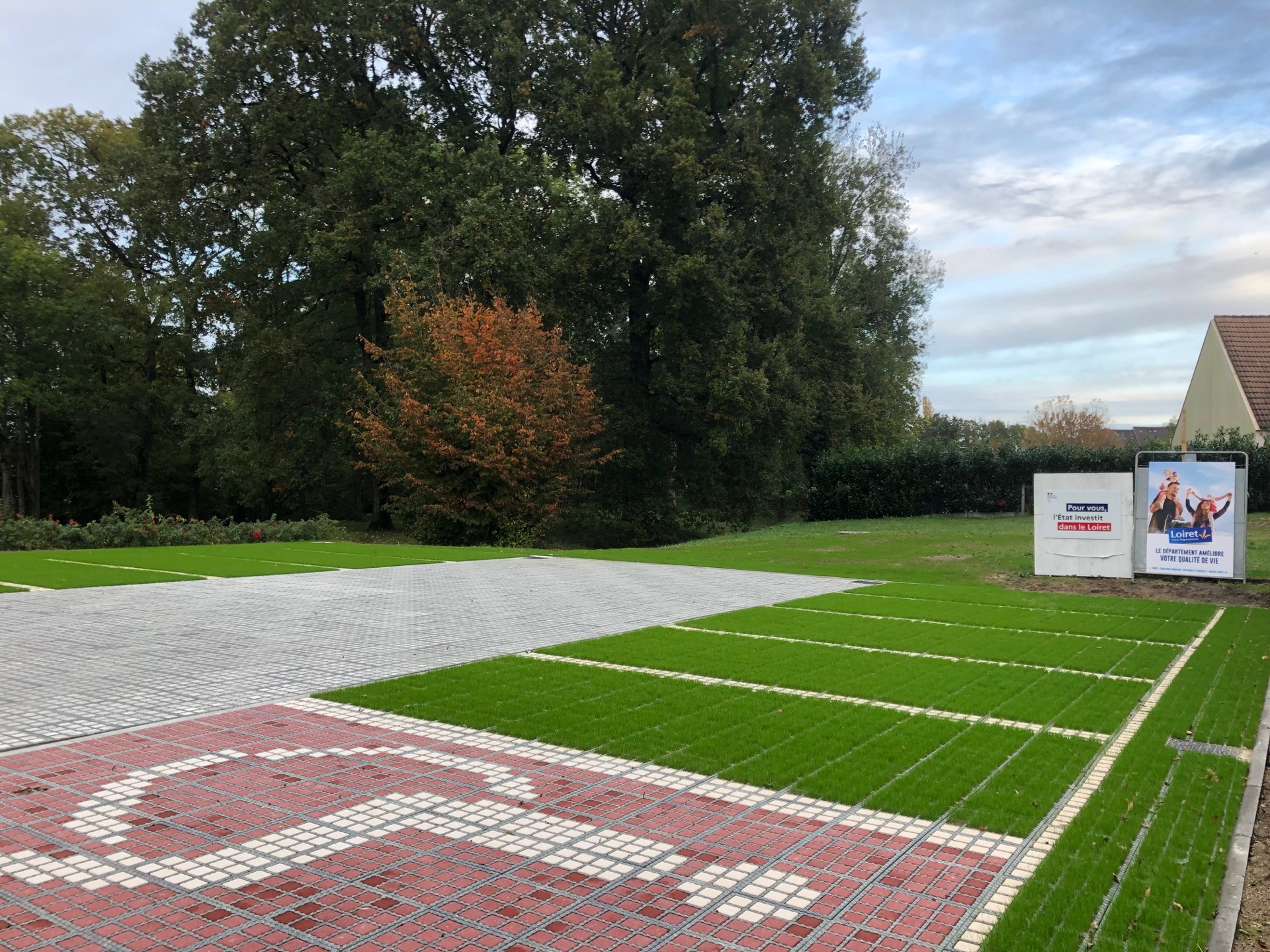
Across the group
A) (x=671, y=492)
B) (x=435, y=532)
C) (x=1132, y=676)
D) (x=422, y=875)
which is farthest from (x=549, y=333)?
(x=422, y=875)

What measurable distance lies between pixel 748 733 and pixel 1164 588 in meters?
10.9

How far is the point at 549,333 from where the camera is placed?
92.7ft

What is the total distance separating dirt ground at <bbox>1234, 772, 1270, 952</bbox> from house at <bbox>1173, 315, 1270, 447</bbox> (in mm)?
31569

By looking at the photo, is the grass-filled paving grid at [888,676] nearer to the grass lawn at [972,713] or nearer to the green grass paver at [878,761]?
the grass lawn at [972,713]

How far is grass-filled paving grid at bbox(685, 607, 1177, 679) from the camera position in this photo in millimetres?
8922

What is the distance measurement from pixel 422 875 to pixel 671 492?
31582 millimetres

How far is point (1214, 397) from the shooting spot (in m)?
38.8

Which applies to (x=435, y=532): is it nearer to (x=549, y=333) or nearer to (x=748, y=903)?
(x=549, y=333)

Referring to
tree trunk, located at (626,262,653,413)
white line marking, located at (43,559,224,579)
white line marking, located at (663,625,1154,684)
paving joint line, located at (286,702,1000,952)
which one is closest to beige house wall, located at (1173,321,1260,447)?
tree trunk, located at (626,262,653,413)

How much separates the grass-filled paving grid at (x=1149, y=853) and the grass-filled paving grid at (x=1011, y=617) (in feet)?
12.2

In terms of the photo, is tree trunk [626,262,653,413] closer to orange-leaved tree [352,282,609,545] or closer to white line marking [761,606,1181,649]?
orange-leaved tree [352,282,609,545]

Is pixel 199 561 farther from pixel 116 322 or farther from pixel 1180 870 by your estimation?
pixel 116 322

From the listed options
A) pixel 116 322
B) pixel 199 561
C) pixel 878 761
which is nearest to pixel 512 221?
pixel 199 561

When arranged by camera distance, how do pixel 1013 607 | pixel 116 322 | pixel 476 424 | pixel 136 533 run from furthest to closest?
pixel 116 322
pixel 476 424
pixel 136 533
pixel 1013 607
